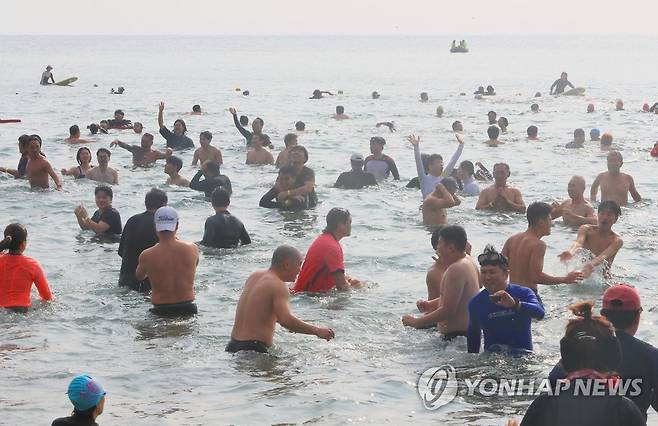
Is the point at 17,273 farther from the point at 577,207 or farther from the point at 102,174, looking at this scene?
the point at 102,174

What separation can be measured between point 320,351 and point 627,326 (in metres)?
4.82

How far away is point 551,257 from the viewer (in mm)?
15227

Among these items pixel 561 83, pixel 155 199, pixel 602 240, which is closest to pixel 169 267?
pixel 155 199

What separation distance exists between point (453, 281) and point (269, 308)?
1.66 meters

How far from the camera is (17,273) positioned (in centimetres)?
1080

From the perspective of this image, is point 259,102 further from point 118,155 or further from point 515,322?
point 515,322

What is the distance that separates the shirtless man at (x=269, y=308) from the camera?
9.01 metres

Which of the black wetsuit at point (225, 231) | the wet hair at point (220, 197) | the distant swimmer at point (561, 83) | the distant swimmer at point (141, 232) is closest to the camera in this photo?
the distant swimmer at point (141, 232)

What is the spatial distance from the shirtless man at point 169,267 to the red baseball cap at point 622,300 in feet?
18.6

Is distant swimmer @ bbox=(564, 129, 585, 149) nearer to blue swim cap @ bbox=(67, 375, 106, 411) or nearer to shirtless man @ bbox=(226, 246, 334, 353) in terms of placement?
shirtless man @ bbox=(226, 246, 334, 353)

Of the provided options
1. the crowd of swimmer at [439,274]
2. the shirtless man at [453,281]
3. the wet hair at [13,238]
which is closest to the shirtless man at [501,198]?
the crowd of swimmer at [439,274]

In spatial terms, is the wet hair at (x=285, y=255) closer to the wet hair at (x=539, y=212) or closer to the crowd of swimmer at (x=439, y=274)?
the crowd of swimmer at (x=439, y=274)

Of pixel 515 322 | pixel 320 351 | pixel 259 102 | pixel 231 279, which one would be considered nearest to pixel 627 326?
pixel 515 322

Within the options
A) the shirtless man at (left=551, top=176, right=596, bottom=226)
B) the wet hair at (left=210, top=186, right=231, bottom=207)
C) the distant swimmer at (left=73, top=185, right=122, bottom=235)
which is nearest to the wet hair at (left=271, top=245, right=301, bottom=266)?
the wet hair at (left=210, top=186, right=231, bottom=207)
